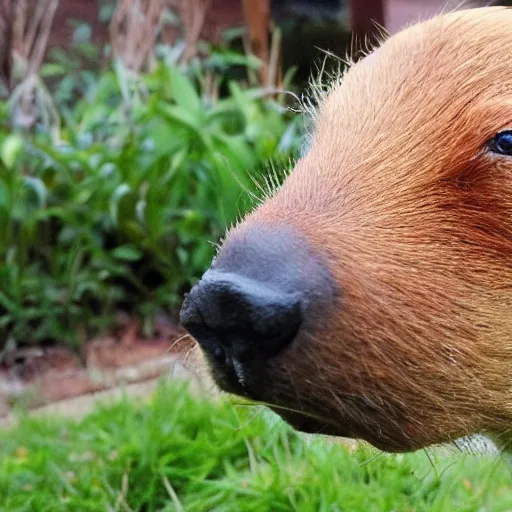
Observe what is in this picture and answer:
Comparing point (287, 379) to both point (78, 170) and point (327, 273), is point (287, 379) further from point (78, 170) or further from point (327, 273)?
point (78, 170)

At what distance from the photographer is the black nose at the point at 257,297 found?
138cm

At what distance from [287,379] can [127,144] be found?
355 centimetres

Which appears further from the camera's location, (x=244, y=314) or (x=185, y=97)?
(x=185, y=97)

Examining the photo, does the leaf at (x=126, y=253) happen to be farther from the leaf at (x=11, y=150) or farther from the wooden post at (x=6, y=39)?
the wooden post at (x=6, y=39)

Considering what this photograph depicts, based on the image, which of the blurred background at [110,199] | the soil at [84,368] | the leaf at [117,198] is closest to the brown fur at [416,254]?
the blurred background at [110,199]

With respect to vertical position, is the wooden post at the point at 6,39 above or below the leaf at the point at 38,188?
above

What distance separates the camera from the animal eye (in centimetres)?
157

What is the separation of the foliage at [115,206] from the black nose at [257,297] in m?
2.66

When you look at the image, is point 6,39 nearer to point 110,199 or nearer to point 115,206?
point 110,199

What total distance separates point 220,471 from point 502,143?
159 cm

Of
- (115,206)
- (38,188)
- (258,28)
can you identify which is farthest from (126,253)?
(258,28)

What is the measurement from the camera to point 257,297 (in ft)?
4.49

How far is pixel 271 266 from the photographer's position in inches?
55.7

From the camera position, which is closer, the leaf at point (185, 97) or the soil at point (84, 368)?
the soil at point (84, 368)
